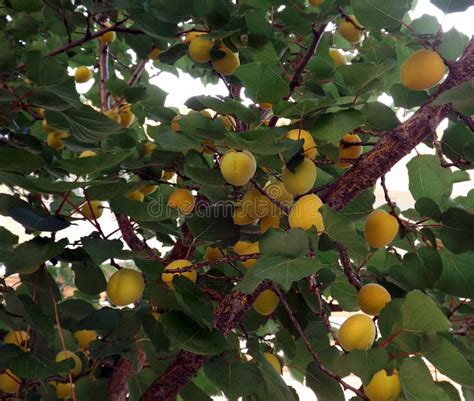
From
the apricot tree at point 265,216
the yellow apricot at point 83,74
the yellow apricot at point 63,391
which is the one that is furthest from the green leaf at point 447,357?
the yellow apricot at point 83,74

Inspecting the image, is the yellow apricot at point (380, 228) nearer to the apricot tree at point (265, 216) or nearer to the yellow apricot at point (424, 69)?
the apricot tree at point (265, 216)

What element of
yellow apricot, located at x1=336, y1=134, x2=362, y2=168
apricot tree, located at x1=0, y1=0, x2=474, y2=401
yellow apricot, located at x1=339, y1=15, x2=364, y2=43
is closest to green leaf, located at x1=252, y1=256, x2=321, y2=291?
apricot tree, located at x1=0, y1=0, x2=474, y2=401

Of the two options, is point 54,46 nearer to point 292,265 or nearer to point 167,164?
point 167,164

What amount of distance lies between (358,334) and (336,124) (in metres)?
0.23

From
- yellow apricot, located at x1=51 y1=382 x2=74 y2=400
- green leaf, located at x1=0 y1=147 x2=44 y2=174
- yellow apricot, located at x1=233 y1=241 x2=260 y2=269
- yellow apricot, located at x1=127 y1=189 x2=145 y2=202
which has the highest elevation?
green leaf, located at x1=0 y1=147 x2=44 y2=174

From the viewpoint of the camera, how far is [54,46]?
1226 millimetres

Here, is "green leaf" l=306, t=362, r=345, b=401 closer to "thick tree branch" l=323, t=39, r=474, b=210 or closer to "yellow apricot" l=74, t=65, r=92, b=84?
"thick tree branch" l=323, t=39, r=474, b=210

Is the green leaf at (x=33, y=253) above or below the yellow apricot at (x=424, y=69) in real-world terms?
below

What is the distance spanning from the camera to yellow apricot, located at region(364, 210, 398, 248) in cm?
64

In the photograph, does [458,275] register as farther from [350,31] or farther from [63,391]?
[63,391]

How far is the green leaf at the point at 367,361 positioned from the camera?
0.56 meters

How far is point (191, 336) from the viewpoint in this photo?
598mm

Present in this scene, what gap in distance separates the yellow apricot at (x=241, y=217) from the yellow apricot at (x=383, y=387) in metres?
0.23

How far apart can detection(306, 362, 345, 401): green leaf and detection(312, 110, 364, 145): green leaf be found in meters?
0.30
